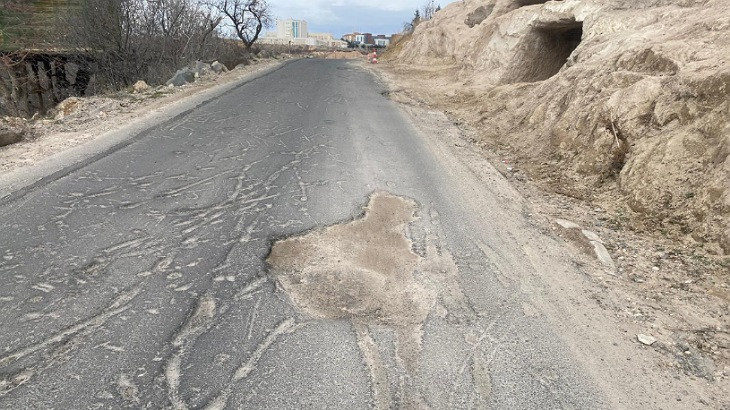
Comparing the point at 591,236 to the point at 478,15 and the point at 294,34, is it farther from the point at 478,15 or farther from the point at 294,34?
the point at 294,34

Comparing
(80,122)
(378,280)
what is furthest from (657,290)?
(80,122)

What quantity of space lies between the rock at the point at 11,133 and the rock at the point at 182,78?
300 inches

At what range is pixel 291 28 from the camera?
95562 millimetres

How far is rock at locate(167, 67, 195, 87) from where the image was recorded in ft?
48.2

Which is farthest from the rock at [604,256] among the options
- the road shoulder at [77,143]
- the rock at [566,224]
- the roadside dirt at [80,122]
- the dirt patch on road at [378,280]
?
the roadside dirt at [80,122]

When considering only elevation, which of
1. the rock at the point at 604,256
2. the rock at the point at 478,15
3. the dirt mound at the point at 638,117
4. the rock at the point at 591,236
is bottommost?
the rock at the point at 604,256

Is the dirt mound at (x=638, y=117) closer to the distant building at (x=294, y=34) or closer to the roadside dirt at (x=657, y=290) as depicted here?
the roadside dirt at (x=657, y=290)

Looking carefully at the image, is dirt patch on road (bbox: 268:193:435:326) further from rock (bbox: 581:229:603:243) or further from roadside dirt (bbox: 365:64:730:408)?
rock (bbox: 581:229:603:243)

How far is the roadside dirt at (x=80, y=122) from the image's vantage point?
622cm

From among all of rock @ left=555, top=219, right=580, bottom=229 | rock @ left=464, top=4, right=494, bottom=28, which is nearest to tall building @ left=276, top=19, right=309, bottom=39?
rock @ left=464, top=4, right=494, bottom=28

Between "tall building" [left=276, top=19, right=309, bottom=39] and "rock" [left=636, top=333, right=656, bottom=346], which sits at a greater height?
"tall building" [left=276, top=19, right=309, bottom=39]

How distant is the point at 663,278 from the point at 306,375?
301 cm

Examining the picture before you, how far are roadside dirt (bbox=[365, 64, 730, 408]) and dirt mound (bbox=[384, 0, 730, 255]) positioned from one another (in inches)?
9.8

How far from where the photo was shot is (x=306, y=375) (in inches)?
98.6
